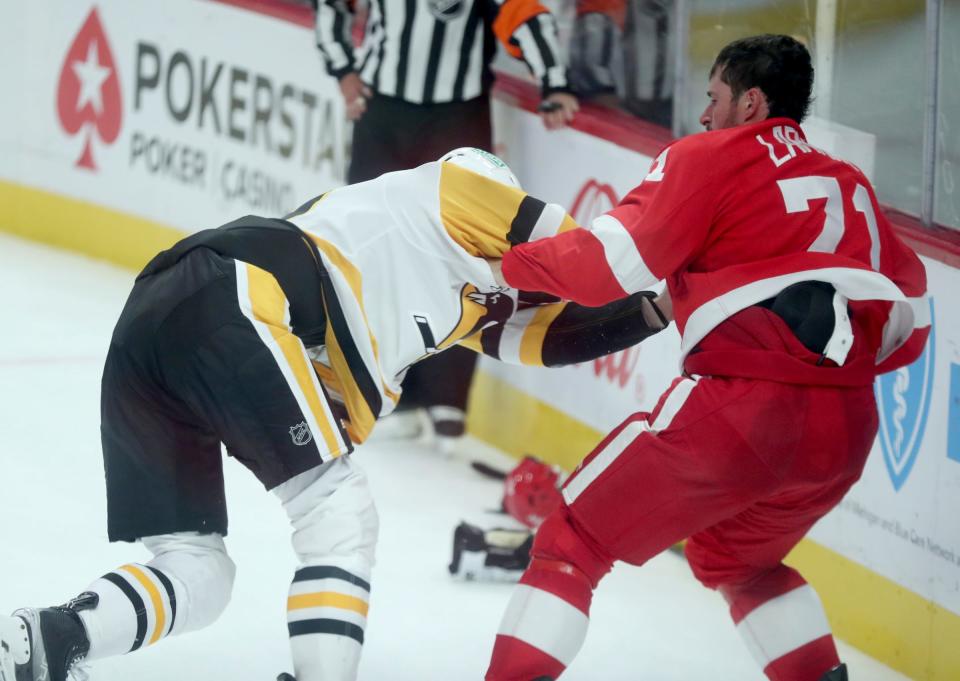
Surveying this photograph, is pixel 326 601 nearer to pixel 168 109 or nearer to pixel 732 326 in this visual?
pixel 732 326

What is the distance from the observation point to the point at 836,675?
2691 mm

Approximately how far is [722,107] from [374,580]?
1.62 m

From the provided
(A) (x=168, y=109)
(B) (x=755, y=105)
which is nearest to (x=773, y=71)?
(B) (x=755, y=105)

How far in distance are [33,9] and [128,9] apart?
59 centimetres

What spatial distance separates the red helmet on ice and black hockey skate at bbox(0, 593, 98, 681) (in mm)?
1712

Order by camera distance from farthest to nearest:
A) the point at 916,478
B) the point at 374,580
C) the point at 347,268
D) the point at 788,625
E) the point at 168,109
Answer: the point at 168,109
the point at 374,580
the point at 916,478
the point at 788,625
the point at 347,268

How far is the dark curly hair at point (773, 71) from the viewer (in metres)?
2.45

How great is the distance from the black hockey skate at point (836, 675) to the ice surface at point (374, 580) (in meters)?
0.56

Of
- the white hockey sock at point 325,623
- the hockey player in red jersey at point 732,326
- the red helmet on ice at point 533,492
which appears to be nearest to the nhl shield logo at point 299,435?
the white hockey sock at point 325,623

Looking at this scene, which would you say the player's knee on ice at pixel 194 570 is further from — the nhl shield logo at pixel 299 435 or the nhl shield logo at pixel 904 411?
the nhl shield logo at pixel 904 411

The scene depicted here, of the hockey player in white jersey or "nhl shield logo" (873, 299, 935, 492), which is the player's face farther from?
"nhl shield logo" (873, 299, 935, 492)

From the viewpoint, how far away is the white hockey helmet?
2.71 m

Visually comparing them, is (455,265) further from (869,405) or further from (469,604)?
(469,604)

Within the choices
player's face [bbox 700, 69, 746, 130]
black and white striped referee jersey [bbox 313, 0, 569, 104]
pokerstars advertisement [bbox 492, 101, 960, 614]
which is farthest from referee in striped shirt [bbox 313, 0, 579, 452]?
player's face [bbox 700, 69, 746, 130]
